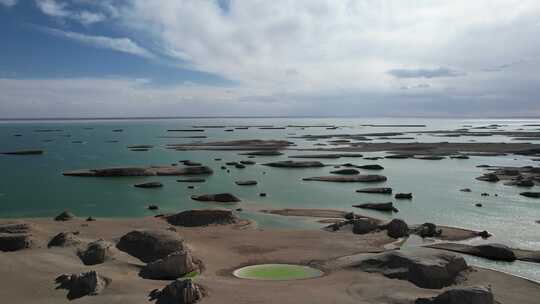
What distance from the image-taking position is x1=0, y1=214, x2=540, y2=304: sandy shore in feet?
60.0

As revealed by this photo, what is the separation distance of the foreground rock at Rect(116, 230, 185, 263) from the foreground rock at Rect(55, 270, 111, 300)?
165 inches

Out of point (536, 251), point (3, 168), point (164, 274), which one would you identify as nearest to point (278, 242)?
point (164, 274)

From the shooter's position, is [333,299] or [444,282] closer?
[333,299]

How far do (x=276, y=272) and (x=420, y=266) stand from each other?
657 centimetres

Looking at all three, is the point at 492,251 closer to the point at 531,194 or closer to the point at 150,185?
the point at 531,194

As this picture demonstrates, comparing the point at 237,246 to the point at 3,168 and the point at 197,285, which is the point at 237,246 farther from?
the point at 3,168

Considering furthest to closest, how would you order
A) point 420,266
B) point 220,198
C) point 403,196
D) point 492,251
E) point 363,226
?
point 403,196 → point 220,198 → point 363,226 → point 492,251 → point 420,266

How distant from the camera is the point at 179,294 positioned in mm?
17250

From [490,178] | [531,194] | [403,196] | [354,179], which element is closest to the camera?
[403,196]

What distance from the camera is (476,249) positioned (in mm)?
26141

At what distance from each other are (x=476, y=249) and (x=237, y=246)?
13205mm

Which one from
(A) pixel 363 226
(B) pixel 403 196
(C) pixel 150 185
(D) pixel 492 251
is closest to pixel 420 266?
(D) pixel 492 251

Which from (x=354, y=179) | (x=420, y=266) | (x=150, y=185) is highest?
(x=420, y=266)

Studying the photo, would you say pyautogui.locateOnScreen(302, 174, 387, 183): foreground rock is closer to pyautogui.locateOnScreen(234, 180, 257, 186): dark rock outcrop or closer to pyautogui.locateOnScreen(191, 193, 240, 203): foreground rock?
pyautogui.locateOnScreen(234, 180, 257, 186): dark rock outcrop
